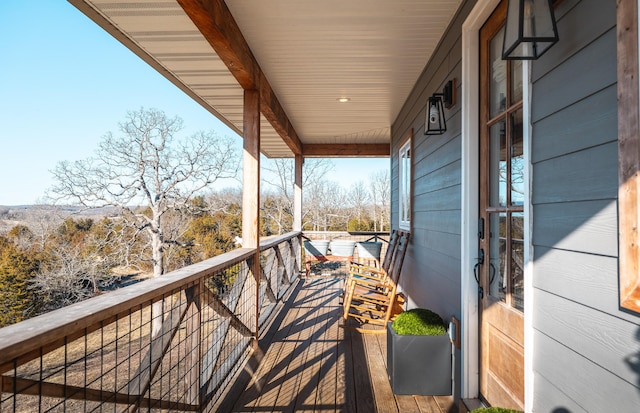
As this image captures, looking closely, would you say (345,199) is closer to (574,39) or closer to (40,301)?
(40,301)

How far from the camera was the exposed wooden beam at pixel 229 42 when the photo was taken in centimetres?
204

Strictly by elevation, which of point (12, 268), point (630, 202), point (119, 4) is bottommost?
point (12, 268)

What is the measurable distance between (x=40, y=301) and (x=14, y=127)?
10.1 meters

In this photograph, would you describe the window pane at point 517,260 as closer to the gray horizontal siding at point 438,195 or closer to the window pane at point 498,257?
the window pane at point 498,257

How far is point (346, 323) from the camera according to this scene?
3980 millimetres

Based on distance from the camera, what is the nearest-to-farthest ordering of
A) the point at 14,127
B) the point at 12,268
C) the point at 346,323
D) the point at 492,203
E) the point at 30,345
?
the point at 30,345 → the point at 492,203 → the point at 346,323 → the point at 12,268 → the point at 14,127

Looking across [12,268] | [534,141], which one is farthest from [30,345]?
[12,268]

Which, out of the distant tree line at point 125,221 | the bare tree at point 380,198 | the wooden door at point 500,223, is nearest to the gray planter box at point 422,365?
the wooden door at point 500,223

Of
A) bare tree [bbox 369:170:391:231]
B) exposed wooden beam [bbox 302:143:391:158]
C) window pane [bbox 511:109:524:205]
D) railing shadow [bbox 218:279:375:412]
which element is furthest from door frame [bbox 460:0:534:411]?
bare tree [bbox 369:170:391:231]

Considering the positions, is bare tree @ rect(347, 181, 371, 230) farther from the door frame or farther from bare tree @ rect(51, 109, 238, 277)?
the door frame

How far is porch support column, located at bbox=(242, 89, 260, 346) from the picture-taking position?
10.9 feet

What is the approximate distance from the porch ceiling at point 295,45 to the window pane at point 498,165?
0.91 meters

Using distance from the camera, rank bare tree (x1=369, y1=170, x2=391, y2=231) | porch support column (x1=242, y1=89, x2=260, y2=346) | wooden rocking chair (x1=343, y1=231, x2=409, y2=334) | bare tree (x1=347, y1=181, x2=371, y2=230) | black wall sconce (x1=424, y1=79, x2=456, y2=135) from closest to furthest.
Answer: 1. black wall sconce (x1=424, y1=79, x2=456, y2=135)
2. porch support column (x1=242, y1=89, x2=260, y2=346)
3. wooden rocking chair (x1=343, y1=231, x2=409, y2=334)
4. bare tree (x1=369, y1=170, x2=391, y2=231)
5. bare tree (x1=347, y1=181, x2=371, y2=230)

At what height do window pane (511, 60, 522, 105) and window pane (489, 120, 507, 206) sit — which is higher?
window pane (511, 60, 522, 105)
